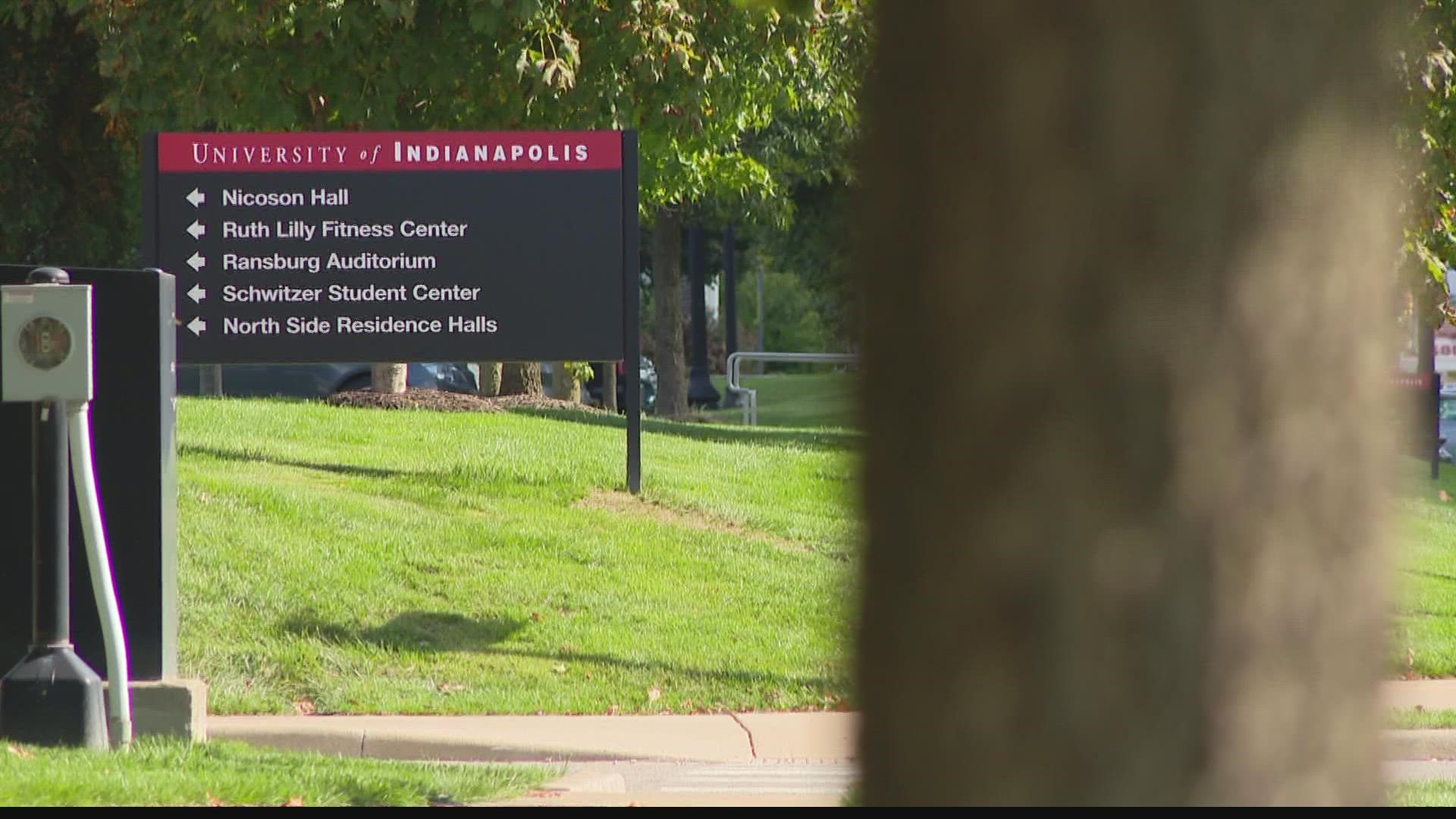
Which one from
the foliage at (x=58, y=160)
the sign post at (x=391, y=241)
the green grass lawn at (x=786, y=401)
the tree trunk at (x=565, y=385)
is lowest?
the green grass lawn at (x=786, y=401)

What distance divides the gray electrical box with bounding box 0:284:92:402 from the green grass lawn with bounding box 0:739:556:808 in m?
1.30

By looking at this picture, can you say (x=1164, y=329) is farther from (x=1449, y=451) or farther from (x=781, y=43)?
(x=1449, y=451)

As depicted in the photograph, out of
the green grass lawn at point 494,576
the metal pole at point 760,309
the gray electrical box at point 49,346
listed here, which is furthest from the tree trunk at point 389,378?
the metal pole at point 760,309

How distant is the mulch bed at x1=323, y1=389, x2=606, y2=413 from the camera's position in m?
16.2

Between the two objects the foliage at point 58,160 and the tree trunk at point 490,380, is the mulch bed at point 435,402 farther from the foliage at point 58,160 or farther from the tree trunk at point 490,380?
the foliage at point 58,160

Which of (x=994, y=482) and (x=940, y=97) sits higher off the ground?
(x=940, y=97)

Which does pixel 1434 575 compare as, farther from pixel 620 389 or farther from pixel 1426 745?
pixel 620 389

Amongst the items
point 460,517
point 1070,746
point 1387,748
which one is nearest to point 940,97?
point 1070,746

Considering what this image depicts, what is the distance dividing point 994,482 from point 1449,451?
28563 millimetres

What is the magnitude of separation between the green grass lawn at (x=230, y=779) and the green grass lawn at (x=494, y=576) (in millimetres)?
1657

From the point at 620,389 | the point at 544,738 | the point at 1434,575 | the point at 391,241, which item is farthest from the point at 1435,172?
the point at 620,389

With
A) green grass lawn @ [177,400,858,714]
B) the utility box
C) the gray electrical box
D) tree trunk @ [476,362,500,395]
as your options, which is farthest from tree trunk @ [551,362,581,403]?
the gray electrical box

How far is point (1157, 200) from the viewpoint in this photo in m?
1.79

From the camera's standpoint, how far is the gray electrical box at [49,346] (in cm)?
686
